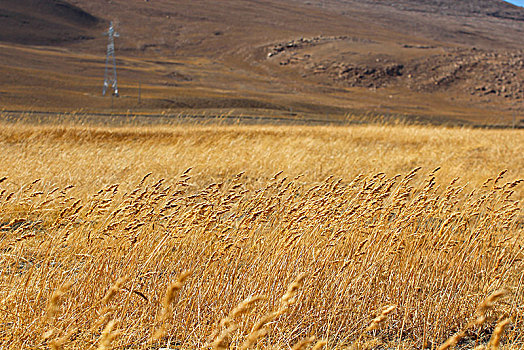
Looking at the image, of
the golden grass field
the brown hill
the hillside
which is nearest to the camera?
the golden grass field

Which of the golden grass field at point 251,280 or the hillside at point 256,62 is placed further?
the hillside at point 256,62

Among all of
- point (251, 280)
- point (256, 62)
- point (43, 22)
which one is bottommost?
point (256, 62)

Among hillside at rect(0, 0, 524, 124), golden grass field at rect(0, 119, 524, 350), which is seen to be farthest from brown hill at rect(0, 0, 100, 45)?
golden grass field at rect(0, 119, 524, 350)

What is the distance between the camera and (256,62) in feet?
319

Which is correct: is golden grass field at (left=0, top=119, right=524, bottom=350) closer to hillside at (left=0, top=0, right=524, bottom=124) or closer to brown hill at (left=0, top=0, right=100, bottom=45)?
hillside at (left=0, top=0, right=524, bottom=124)

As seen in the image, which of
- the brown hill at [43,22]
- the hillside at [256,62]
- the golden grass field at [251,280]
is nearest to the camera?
the golden grass field at [251,280]

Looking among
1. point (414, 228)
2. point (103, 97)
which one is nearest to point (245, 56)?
point (103, 97)

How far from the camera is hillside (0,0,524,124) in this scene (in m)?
47.7

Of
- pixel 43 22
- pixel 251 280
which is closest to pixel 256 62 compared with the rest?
pixel 43 22

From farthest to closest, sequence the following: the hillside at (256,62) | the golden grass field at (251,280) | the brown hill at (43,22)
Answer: the brown hill at (43,22) → the hillside at (256,62) → the golden grass field at (251,280)

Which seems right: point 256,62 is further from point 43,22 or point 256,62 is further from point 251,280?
point 251,280

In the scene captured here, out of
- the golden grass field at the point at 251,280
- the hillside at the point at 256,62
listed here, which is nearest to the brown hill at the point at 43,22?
the hillside at the point at 256,62

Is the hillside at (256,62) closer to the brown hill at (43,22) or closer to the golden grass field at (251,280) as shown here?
the brown hill at (43,22)

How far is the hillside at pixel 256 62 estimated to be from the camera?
1876 inches
